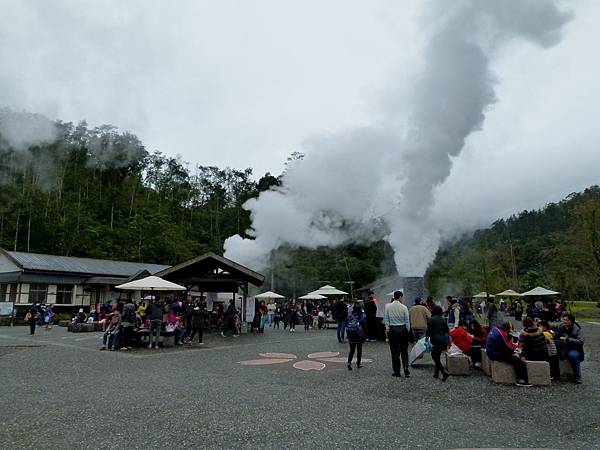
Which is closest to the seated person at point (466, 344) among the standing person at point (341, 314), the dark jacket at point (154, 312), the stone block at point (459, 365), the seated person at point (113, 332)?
the stone block at point (459, 365)

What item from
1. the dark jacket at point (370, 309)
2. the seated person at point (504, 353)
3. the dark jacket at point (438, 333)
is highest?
the dark jacket at point (370, 309)

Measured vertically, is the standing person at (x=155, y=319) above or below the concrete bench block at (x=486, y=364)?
above

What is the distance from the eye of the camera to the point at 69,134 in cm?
5591

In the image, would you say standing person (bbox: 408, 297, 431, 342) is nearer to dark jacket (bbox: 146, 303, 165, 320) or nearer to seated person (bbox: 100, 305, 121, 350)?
dark jacket (bbox: 146, 303, 165, 320)

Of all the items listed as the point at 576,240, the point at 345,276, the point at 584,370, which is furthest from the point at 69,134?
the point at 584,370

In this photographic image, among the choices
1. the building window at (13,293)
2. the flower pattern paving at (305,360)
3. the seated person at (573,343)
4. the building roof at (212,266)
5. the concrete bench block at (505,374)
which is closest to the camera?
the concrete bench block at (505,374)

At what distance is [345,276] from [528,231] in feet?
→ 239

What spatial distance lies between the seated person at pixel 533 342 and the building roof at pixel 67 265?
27939 millimetres

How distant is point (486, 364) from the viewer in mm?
8836

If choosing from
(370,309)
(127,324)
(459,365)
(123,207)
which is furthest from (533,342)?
(123,207)

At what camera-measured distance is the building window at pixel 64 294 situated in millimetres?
29000

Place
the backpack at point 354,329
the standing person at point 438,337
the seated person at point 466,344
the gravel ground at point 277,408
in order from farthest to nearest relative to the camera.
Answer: the seated person at point 466,344
the backpack at point 354,329
the standing person at point 438,337
the gravel ground at point 277,408

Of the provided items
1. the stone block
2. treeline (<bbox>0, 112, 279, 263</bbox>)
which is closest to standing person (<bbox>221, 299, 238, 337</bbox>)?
the stone block

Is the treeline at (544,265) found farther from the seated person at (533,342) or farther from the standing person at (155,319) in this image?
the seated person at (533,342)
